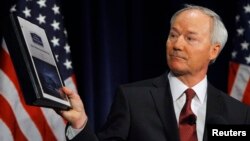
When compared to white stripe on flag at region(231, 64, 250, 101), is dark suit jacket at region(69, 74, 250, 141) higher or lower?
higher

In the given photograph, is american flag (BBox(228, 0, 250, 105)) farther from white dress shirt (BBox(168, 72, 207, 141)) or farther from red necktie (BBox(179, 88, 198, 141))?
red necktie (BBox(179, 88, 198, 141))

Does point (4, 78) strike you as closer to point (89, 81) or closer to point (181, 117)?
point (89, 81)

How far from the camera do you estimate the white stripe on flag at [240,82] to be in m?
2.27

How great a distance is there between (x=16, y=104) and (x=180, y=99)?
88 centimetres

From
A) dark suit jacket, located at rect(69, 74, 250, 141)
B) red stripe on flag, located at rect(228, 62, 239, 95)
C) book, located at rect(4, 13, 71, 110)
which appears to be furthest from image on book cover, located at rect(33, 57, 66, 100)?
red stripe on flag, located at rect(228, 62, 239, 95)

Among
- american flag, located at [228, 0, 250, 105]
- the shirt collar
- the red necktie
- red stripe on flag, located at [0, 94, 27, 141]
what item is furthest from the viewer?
american flag, located at [228, 0, 250, 105]

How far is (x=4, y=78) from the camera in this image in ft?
6.75

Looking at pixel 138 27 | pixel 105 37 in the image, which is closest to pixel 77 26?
pixel 105 37

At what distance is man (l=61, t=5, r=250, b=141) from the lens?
1354 millimetres

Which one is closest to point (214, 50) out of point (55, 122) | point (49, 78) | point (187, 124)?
point (187, 124)

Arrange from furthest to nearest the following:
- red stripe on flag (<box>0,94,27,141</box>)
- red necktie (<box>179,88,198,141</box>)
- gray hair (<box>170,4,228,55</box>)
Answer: red stripe on flag (<box>0,94,27,141</box>) → gray hair (<box>170,4,228,55</box>) → red necktie (<box>179,88,198,141</box>)

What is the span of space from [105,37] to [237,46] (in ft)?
1.99

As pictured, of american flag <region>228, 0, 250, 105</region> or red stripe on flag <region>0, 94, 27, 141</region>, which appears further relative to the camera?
american flag <region>228, 0, 250, 105</region>

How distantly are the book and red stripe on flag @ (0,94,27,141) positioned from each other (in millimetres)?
1005
